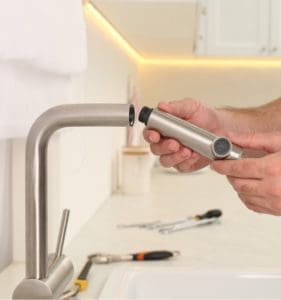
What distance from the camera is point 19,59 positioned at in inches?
24.0

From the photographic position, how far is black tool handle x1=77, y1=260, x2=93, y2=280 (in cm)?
81

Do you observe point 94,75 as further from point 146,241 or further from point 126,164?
point 146,241

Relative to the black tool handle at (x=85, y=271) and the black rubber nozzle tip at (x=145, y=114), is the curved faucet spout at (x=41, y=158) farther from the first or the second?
the black tool handle at (x=85, y=271)

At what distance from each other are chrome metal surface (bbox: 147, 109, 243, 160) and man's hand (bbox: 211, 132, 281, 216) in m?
0.04

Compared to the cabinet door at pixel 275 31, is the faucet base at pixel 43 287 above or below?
below

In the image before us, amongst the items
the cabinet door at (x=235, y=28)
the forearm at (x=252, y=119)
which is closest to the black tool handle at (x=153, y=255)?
the forearm at (x=252, y=119)

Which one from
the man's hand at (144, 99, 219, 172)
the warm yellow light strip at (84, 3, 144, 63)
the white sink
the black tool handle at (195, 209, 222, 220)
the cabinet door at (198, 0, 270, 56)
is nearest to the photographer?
the man's hand at (144, 99, 219, 172)

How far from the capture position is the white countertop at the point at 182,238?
90 centimetres

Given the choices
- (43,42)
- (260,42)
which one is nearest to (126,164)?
(260,42)

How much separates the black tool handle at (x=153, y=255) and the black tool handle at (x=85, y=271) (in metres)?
0.09

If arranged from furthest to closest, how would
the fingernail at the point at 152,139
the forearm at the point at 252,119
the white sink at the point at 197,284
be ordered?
the forearm at the point at 252,119, the white sink at the point at 197,284, the fingernail at the point at 152,139

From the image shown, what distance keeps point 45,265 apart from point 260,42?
1.80m

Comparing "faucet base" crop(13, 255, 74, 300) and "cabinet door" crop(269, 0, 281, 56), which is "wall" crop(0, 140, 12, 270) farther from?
"cabinet door" crop(269, 0, 281, 56)

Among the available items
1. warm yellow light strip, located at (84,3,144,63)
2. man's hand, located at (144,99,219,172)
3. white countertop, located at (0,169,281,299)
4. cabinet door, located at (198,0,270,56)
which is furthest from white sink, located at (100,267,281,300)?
cabinet door, located at (198,0,270,56)
